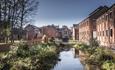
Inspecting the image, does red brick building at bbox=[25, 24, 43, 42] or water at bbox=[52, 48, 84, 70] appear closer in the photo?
water at bbox=[52, 48, 84, 70]

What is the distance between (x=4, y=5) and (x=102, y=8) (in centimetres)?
3707

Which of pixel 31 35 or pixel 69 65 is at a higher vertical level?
pixel 31 35

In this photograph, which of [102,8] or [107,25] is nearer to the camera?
[107,25]

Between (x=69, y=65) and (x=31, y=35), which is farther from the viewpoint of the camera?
(x=31, y=35)

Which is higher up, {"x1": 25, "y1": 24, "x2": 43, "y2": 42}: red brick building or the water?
{"x1": 25, "y1": 24, "x2": 43, "y2": 42}: red brick building

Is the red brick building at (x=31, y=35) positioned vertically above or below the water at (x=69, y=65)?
above

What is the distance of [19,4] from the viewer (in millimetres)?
64312

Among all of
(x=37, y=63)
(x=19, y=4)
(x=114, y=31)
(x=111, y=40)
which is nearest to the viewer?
(x=37, y=63)

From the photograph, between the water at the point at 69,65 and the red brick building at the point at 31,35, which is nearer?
the water at the point at 69,65

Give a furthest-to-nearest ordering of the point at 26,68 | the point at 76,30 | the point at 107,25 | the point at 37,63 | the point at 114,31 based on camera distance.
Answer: the point at 76,30 < the point at 107,25 < the point at 114,31 < the point at 37,63 < the point at 26,68

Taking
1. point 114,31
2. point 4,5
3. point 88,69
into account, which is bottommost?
point 88,69

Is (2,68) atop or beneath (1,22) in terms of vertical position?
beneath

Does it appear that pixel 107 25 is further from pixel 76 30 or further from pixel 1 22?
pixel 76 30

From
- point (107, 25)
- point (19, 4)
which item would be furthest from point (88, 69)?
point (19, 4)
